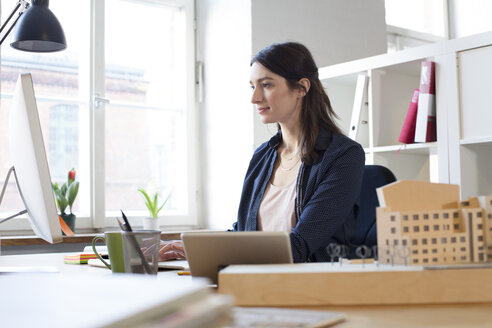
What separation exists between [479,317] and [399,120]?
231 centimetres

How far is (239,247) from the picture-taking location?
3.31 feet

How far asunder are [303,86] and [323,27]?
74.6 inches

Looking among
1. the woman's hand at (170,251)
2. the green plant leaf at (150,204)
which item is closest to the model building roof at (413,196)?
the woman's hand at (170,251)

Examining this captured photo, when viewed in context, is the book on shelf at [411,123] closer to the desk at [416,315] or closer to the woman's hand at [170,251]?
the woman's hand at [170,251]

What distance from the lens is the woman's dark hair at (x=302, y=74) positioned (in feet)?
6.59

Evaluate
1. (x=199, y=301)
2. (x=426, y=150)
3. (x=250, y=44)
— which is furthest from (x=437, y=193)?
(x=250, y=44)

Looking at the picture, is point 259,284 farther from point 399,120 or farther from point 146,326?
point 399,120

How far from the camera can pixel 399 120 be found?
118 inches

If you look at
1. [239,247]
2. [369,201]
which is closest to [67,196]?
[369,201]

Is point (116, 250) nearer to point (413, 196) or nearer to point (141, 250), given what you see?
point (141, 250)

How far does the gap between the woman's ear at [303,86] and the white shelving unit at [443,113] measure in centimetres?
81

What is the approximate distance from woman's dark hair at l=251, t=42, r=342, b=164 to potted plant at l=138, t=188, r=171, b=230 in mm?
1631

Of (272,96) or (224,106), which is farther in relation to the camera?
(224,106)

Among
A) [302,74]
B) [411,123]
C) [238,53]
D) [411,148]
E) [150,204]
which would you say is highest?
[238,53]
